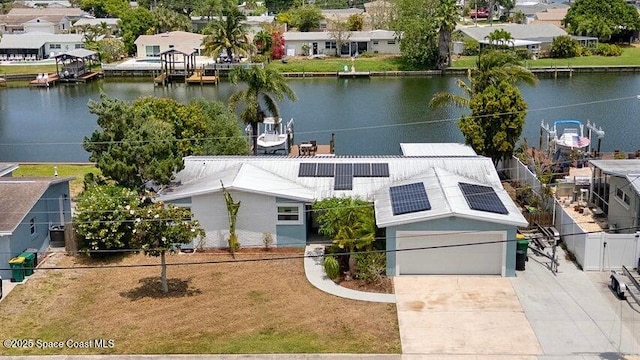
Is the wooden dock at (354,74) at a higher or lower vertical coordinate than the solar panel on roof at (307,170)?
higher

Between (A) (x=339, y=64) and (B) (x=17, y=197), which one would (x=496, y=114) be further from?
(A) (x=339, y=64)

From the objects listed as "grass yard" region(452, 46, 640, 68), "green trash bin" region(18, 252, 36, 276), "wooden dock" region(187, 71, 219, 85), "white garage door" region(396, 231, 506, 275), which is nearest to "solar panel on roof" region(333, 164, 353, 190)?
"white garage door" region(396, 231, 506, 275)

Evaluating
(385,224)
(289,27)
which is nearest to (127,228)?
(385,224)

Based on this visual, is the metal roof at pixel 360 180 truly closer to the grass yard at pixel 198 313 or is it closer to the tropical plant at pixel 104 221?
the tropical plant at pixel 104 221

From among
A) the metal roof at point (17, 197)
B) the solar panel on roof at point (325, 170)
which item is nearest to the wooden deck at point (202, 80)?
the solar panel on roof at point (325, 170)

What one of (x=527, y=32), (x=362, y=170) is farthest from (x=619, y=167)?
(x=527, y=32)

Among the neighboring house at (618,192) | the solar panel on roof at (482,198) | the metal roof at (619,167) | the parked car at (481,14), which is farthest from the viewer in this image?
the parked car at (481,14)
